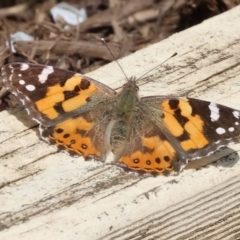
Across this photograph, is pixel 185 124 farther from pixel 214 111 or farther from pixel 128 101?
pixel 128 101

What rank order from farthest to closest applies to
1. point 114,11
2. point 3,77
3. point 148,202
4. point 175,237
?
point 114,11 → point 3,77 → point 175,237 → point 148,202

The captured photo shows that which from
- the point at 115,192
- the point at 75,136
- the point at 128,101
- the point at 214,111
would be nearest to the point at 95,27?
the point at 128,101

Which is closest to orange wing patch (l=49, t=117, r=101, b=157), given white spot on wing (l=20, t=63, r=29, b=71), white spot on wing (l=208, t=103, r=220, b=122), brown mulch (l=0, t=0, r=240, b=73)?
white spot on wing (l=20, t=63, r=29, b=71)

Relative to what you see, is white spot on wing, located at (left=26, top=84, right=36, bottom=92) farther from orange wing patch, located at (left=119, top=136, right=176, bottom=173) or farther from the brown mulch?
the brown mulch

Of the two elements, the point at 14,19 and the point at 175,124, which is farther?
the point at 14,19

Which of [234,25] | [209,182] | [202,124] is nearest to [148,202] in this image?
[209,182]

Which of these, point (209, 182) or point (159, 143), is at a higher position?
point (159, 143)

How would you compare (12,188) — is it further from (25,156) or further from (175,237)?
(175,237)
